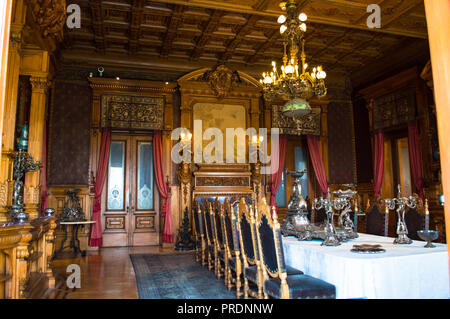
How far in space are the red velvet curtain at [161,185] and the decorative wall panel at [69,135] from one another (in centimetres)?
150

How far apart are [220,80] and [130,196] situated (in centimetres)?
356

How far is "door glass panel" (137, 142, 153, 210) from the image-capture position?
8102mm

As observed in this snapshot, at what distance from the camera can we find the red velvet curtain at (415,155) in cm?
699

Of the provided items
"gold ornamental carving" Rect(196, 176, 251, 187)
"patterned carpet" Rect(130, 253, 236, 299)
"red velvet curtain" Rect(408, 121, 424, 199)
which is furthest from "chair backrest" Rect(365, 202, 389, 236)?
"gold ornamental carving" Rect(196, 176, 251, 187)

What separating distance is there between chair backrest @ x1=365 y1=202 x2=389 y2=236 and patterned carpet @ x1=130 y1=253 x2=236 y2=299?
2.08 m

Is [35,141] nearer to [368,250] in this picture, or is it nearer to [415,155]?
[368,250]

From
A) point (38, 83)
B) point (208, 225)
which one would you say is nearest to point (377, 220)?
point (208, 225)

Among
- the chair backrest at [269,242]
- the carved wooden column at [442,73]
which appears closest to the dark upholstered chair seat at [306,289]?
the chair backrest at [269,242]

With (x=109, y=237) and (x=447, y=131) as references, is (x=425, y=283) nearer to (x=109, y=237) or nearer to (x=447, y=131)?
(x=447, y=131)

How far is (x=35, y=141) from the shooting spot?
208 inches

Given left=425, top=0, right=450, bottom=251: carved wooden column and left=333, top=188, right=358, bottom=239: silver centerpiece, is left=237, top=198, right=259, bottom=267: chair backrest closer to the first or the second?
left=333, top=188, right=358, bottom=239: silver centerpiece

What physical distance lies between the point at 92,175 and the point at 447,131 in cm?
731

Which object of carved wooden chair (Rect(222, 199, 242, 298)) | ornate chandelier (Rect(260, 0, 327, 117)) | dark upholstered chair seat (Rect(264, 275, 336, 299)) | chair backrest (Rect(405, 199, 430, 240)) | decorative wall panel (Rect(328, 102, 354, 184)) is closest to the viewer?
dark upholstered chair seat (Rect(264, 275, 336, 299))

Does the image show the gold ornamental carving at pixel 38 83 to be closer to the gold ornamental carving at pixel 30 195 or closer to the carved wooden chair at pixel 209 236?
the gold ornamental carving at pixel 30 195
